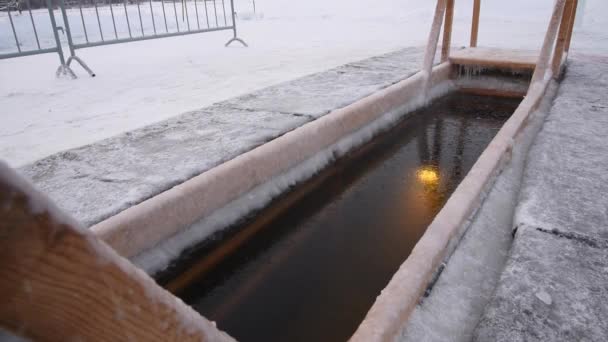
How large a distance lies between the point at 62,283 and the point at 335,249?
1.72 metres

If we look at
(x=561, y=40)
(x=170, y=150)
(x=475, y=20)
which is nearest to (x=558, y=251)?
(x=170, y=150)

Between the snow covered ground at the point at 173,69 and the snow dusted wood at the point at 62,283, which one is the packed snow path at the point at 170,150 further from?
the snow dusted wood at the point at 62,283

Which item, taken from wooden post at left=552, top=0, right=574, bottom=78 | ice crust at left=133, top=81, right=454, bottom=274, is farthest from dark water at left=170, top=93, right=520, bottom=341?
wooden post at left=552, top=0, right=574, bottom=78

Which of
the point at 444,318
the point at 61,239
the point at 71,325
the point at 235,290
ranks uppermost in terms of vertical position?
the point at 61,239

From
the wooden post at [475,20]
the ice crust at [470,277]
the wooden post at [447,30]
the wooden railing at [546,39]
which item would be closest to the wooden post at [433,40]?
the wooden railing at [546,39]

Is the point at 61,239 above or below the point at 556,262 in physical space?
above

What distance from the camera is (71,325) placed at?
18.8 inches

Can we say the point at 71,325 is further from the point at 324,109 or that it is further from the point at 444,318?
the point at 324,109

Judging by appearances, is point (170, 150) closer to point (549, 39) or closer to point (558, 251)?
point (558, 251)

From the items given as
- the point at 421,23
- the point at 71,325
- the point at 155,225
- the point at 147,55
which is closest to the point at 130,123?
the point at 155,225

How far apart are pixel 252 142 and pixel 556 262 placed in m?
1.66

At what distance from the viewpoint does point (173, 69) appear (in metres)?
5.89

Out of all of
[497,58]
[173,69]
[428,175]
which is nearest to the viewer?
[428,175]

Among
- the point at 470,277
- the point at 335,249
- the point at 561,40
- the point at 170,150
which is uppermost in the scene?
the point at 561,40
